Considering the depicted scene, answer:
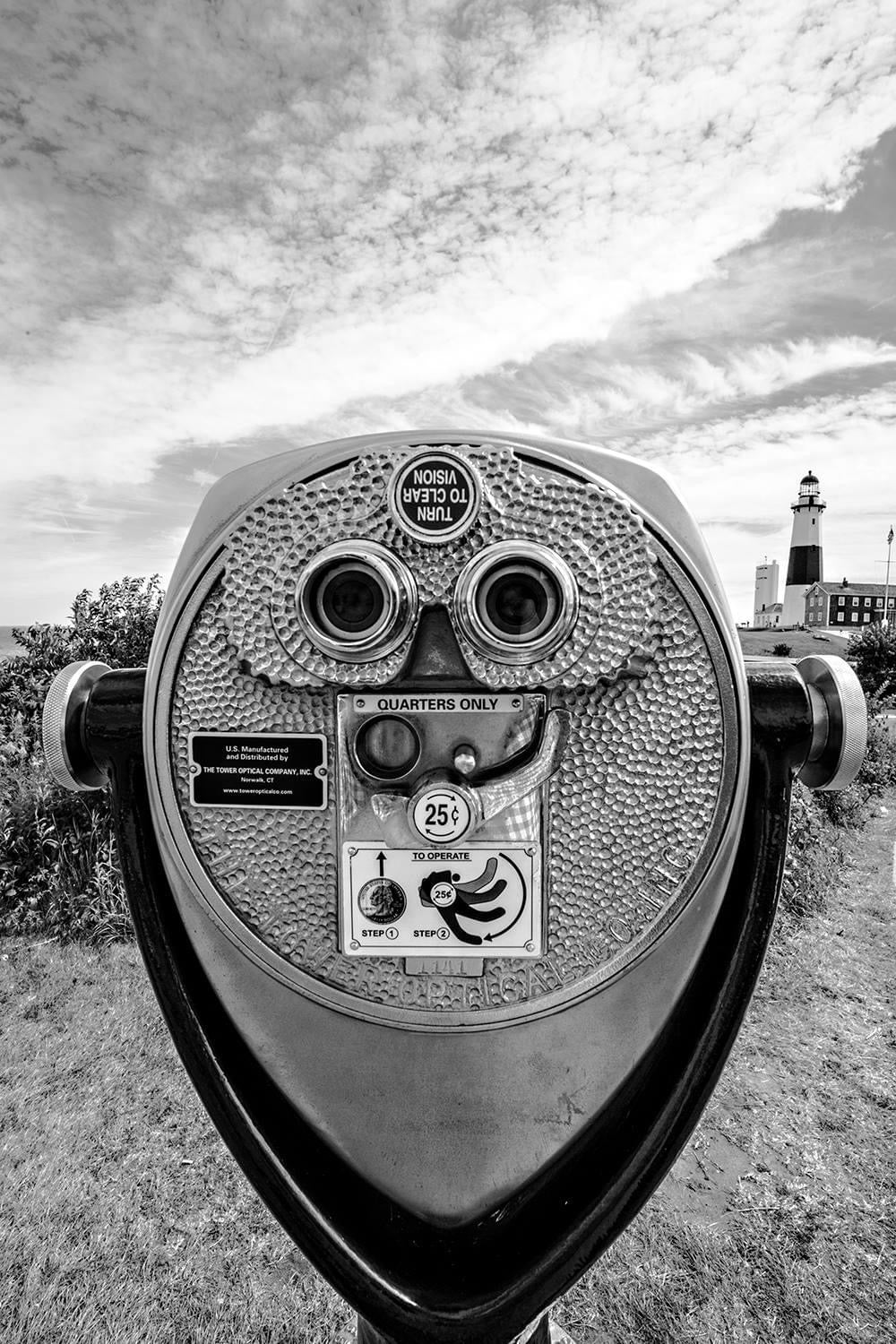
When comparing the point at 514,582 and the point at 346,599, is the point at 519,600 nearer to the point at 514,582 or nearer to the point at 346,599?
the point at 514,582

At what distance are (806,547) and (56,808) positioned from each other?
4358 centimetres

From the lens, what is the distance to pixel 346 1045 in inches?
43.0

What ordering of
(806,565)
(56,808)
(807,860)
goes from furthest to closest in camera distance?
(806,565)
(807,860)
(56,808)

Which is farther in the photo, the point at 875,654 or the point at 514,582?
the point at 875,654

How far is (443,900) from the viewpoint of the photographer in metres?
1.03

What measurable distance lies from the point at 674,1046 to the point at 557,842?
368 millimetres

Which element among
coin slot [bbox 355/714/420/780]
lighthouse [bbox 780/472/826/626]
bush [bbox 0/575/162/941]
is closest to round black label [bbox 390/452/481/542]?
coin slot [bbox 355/714/420/780]

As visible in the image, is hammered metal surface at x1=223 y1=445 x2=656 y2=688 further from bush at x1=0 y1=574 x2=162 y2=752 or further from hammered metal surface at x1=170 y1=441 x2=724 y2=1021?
bush at x1=0 y1=574 x2=162 y2=752

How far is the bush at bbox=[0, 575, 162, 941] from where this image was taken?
13.8 feet

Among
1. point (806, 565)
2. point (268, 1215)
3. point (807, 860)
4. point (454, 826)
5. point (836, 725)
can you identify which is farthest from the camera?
point (806, 565)

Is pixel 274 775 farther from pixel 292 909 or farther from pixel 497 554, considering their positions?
pixel 497 554

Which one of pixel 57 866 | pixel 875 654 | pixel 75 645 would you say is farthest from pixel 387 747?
pixel 875 654

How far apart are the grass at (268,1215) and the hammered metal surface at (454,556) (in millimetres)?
1972

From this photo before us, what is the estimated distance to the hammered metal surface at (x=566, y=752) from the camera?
1.00 m
